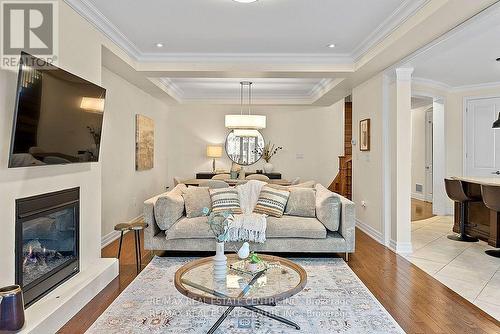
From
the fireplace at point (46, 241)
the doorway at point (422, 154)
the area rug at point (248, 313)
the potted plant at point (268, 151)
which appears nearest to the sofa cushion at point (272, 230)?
the area rug at point (248, 313)

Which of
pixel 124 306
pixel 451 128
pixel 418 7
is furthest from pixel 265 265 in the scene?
pixel 451 128

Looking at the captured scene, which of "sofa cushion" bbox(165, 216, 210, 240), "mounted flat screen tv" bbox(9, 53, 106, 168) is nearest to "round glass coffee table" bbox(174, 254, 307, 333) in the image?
"sofa cushion" bbox(165, 216, 210, 240)

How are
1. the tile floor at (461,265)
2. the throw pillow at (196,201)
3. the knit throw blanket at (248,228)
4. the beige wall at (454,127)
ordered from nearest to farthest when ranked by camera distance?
the tile floor at (461,265), the knit throw blanket at (248,228), the throw pillow at (196,201), the beige wall at (454,127)

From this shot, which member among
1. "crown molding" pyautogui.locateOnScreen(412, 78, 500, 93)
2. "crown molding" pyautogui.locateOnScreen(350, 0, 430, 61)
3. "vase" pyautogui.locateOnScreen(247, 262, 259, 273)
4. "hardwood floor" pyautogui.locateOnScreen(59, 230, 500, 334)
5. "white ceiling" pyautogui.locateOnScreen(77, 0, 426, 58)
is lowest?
"hardwood floor" pyautogui.locateOnScreen(59, 230, 500, 334)

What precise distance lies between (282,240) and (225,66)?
2580 mm

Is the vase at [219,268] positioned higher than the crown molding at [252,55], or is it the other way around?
the crown molding at [252,55]

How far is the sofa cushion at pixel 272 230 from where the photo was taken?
4121mm

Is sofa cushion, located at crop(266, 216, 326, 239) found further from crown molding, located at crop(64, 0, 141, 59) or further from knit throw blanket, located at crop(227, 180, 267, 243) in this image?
crown molding, located at crop(64, 0, 141, 59)

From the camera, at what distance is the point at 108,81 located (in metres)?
5.03

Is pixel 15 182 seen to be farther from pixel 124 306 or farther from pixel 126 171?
pixel 126 171

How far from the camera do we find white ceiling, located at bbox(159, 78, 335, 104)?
269 inches

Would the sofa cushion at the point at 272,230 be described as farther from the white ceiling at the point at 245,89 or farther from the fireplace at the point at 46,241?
the white ceiling at the point at 245,89

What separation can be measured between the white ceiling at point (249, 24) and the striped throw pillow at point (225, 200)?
6.35 ft

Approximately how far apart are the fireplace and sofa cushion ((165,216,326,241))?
1.15 m
